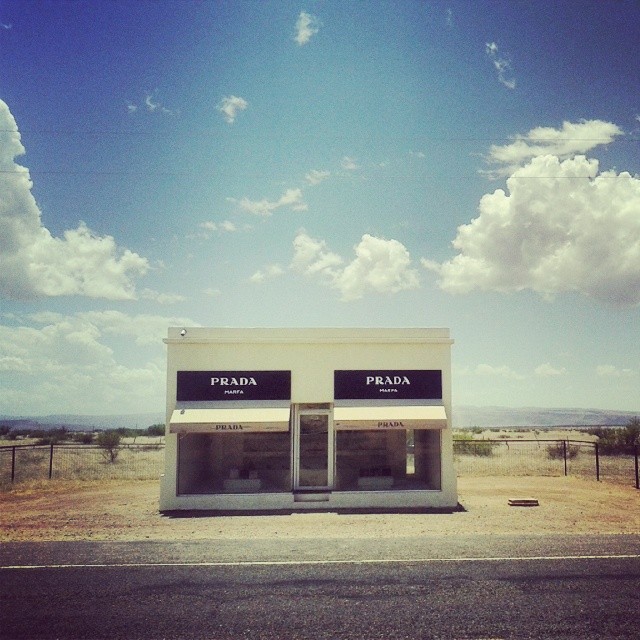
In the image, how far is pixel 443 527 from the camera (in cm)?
1438

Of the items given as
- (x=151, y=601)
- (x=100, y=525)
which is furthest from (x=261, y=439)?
(x=151, y=601)

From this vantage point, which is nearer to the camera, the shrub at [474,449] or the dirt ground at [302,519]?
the dirt ground at [302,519]

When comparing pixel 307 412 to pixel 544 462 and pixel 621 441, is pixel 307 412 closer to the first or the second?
pixel 544 462

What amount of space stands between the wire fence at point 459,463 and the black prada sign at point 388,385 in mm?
9120

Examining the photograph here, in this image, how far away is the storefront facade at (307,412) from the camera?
17.2 m

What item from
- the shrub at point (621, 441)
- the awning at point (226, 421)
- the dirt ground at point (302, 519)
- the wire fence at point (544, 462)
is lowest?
the wire fence at point (544, 462)

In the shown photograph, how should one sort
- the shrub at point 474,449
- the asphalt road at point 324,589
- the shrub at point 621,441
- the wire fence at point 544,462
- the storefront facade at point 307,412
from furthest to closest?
the shrub at point 474,449 → the shrub at point 621,441 → the wire fence at point 544,462 → the storefront facade at point 307,412 → the asphalt road at point 324,589

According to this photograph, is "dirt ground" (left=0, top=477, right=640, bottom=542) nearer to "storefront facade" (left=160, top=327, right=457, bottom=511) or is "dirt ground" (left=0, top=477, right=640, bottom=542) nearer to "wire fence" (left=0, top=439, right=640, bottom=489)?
"storefront facade" (left=160, top=327, right=457, bottom=511)

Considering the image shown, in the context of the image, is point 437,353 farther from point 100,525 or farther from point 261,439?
point 100,525

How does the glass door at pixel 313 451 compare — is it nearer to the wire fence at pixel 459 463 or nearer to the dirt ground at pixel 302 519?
the dirt ground at pixel 302 519

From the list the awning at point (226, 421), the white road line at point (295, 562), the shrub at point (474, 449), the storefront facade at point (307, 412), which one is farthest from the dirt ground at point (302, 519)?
the shrub at point (474, 449)

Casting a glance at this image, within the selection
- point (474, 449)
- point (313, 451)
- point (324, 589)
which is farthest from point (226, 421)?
point (474, 449)

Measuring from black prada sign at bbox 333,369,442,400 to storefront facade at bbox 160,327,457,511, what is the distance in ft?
0.11

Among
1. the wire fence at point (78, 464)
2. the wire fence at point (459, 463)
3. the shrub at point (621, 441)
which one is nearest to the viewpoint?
the wire fence at point (459, 463)
